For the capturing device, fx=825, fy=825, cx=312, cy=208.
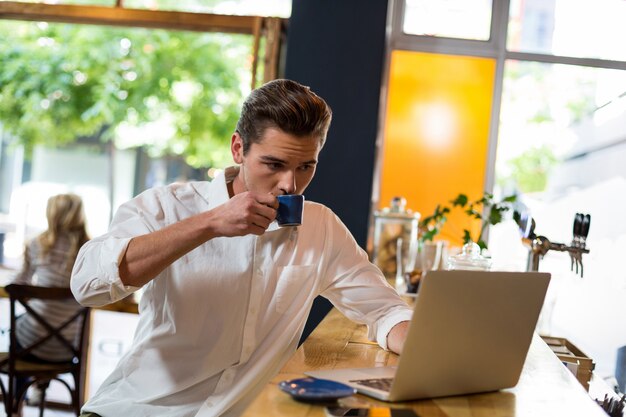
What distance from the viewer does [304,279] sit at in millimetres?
2014

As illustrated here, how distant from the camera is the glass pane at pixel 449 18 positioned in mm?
4930

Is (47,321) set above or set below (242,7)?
below

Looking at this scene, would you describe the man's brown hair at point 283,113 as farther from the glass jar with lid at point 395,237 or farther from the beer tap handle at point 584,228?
the glass jar with lid at point 395,237

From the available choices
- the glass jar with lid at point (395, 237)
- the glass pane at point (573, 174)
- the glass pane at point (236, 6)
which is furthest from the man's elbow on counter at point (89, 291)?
the glass pane at point (573, 174)

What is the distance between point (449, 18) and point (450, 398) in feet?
12.7

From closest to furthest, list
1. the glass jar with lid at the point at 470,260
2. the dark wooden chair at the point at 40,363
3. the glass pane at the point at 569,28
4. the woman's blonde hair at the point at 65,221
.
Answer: the glass jar with lid at the point at 470,260 → the dark wooden chair at the point at 40,363 → the woman's blonde hair at the point at 65,221 → the glass pane at the point at 569,28

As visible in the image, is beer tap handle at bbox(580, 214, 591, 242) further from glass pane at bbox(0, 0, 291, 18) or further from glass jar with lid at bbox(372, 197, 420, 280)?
glass pane at bbox(0, 0, 291, 18)

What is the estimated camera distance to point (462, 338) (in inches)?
53.6

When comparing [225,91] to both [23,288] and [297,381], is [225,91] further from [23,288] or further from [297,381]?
[297,381]

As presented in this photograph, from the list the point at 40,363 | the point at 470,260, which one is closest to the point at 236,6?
the point at 40,363

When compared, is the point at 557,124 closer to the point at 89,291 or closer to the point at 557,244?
the point at 557,244

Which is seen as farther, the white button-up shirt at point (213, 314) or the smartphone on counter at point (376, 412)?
the white button-up shirt at point (213, 314)

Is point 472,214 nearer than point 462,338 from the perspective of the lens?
No

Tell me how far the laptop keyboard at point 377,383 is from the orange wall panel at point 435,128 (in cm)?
351
